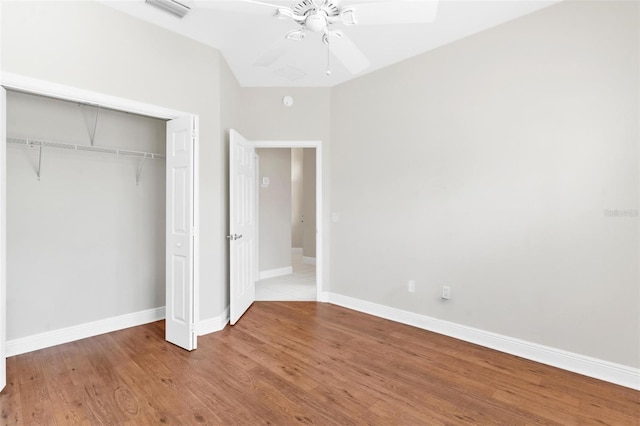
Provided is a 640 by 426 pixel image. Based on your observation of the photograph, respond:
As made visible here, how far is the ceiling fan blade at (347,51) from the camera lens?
2.38m

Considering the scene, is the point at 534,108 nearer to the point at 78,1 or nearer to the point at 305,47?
the point at 305,47

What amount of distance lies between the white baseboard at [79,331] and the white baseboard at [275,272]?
2.22 meters

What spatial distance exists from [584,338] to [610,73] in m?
2.09

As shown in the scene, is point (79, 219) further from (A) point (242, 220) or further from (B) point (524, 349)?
(B) point (524, 349)

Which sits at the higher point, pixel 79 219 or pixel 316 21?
pixel 316 21

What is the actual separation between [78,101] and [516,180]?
3.78m

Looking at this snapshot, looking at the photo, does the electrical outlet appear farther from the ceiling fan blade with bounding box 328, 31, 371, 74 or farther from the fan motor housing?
the fan motor housing

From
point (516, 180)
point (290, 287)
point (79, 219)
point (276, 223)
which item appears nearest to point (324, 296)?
point (290, 287)

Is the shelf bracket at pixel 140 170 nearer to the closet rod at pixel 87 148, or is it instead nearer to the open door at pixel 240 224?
the closet rod at pixel 87 148

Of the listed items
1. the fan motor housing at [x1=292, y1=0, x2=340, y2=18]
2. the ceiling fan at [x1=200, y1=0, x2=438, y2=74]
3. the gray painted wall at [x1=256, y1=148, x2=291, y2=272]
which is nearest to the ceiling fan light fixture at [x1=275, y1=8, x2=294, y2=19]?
the ceiling fan at [x1=200, y1=0, x2=438, y2=74]

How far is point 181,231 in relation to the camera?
3.11 meters

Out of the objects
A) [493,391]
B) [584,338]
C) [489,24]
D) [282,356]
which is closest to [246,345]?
[282,356]

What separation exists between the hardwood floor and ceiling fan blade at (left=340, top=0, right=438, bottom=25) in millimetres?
2494

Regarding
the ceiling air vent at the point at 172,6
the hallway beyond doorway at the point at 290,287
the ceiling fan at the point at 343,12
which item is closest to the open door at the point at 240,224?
the hallway beyond doorway at the point at 290,287
